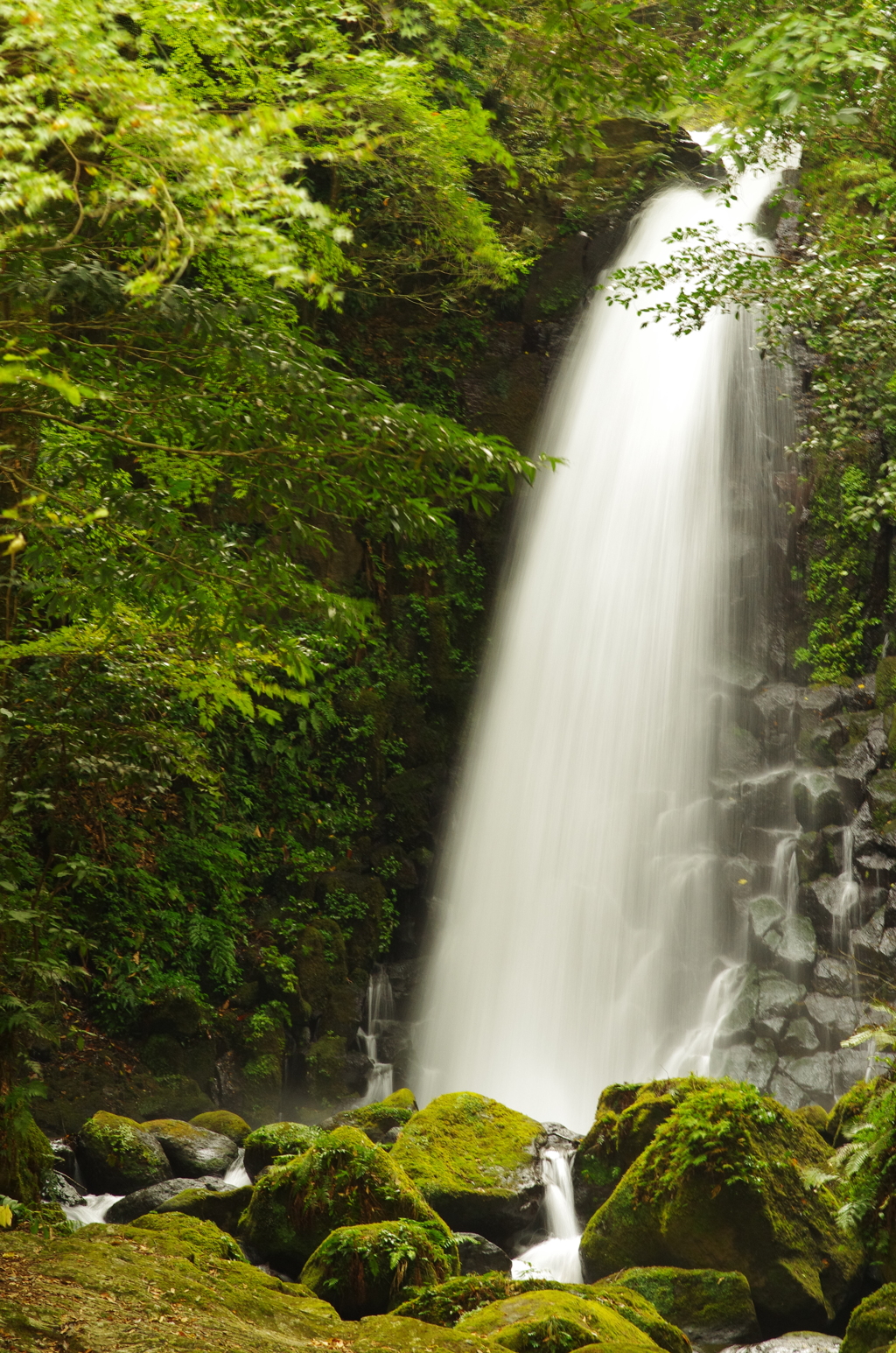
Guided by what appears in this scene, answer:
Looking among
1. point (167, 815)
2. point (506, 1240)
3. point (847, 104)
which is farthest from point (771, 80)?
point (167, 815)

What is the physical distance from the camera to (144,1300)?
11.7ft

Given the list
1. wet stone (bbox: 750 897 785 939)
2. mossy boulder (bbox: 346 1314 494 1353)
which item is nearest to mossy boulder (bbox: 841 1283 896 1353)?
mossy boulder (bbox: 346 1314 494 1353)

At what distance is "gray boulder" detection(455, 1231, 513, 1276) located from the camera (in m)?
6.58

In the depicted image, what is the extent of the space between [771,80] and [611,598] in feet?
34.7

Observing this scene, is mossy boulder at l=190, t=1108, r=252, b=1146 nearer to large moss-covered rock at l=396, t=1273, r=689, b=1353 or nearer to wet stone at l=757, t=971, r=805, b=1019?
large moss-covered rock at l=396, t=1273, r=689, b=1353

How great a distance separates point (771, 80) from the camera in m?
4.21

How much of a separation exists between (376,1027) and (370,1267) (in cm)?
691

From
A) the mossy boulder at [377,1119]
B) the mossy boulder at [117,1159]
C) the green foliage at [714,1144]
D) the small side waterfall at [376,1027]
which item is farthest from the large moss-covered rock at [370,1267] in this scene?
the small side waterfall at [376,1027]

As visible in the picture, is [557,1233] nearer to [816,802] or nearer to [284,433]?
[284,433]

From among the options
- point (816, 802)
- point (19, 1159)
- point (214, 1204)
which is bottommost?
point (214, 1204)

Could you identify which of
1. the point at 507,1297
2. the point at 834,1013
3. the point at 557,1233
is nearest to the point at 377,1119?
the point at 557,1233

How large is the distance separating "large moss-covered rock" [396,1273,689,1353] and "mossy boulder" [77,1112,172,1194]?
313 cm

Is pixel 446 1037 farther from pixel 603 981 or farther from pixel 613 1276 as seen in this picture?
pixel 613 1276

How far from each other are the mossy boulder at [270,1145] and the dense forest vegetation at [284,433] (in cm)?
197
